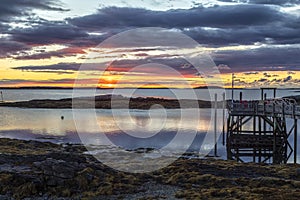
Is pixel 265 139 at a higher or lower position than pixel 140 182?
higher

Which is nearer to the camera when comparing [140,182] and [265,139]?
[140,182]

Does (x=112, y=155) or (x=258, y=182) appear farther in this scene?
(x=112, y=155)

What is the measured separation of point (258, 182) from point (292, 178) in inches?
152

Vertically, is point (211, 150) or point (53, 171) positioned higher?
point (53, 171)

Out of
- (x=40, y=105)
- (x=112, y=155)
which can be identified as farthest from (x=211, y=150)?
(x=40, y=105)

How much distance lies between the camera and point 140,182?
2650 centimetres

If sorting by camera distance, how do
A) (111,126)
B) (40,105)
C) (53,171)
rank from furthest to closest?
(40,105) < (111,126) < (53,171)

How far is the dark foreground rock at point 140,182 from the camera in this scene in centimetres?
2270

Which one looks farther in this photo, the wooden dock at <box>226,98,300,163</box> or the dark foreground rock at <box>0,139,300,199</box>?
the wooden dock at <box>226,98,300,163</box>

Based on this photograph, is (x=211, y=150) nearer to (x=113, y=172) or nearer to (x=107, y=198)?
(x=113, y=172)

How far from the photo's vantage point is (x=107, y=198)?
73.3ft

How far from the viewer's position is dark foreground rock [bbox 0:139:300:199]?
22703 millimetres

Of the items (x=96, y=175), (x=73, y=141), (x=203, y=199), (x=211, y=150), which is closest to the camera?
(x=203, y=199)

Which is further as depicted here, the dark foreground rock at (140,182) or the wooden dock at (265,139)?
the wooden dock at (265,139)
